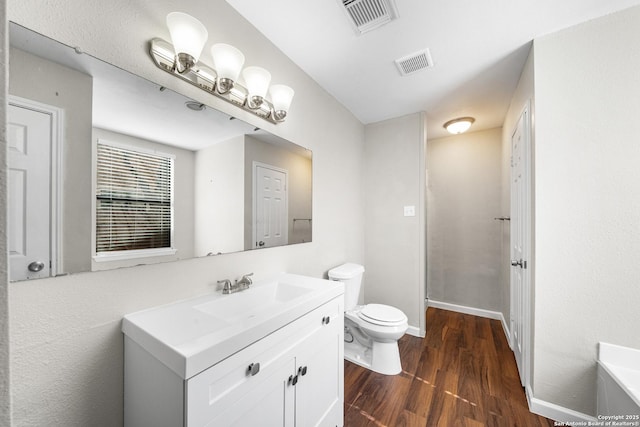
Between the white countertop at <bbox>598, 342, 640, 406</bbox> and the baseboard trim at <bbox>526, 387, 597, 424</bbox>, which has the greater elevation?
the white countertop at <bbox>598, 342, 640, 406</bbox>

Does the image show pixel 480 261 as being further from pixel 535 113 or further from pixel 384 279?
pixel 535 113

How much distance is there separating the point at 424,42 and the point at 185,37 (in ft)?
4.69

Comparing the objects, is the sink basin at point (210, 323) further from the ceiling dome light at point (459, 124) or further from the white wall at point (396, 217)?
the ceiling dome light at point (459, 124)

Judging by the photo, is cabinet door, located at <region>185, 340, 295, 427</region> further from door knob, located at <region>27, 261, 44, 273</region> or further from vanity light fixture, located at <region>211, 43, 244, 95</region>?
vanity light fixture, located at <region>211, 43, 244, 95</region>

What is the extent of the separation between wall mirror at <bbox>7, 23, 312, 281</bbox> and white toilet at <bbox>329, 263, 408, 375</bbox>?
1102 mm

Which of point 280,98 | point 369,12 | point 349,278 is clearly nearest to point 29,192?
point 280,98

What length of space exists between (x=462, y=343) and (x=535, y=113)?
6.79ft

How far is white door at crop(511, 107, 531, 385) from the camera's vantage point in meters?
1.76

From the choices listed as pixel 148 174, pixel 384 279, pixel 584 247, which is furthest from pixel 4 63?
pixel 384 279

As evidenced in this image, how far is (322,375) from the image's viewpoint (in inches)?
50.2

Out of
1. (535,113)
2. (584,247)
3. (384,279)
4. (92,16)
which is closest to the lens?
(92,16)

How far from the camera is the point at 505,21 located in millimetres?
1458

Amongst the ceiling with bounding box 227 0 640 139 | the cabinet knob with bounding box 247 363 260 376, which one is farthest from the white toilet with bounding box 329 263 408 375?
the ceiling with bounding box 227 0 640 139

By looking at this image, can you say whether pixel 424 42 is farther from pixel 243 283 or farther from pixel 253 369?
pixel 253 369
